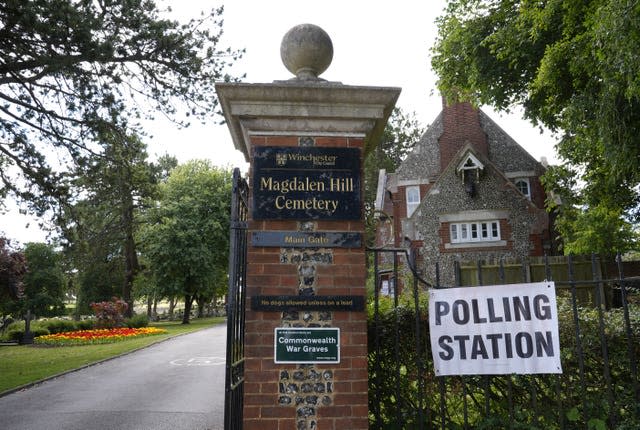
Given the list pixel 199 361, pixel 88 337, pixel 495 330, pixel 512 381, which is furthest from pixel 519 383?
pixel 88 337

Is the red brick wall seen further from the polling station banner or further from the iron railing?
the polling station banner

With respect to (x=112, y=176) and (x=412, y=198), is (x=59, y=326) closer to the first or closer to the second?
(x=112, y=176)

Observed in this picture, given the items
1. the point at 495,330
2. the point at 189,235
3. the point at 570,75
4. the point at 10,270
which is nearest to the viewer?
the point at 495,330

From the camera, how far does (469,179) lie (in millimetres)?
24250

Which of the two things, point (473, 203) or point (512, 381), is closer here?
point (512, 381)

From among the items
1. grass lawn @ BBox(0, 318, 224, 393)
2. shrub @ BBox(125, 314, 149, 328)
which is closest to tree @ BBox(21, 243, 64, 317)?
shrub @ BBox(125, 314, 149, 328)

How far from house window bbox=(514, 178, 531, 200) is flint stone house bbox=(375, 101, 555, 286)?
0.17 feet

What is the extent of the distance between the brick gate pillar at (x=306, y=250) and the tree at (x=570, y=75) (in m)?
5.77

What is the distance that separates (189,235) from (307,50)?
3168 cm

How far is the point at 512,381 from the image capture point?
4.19 metres

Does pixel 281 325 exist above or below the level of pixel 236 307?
below

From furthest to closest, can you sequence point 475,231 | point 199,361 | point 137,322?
point 137,322, point 475,231, point 199,361

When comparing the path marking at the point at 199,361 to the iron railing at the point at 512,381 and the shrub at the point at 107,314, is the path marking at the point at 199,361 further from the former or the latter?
the shrub at the point at 107,314

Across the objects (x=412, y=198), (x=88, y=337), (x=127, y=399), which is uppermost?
(x=412, y=198)
